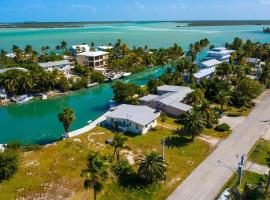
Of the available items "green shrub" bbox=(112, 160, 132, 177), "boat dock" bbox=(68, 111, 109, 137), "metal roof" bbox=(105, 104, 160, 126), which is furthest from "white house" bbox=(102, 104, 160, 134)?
"green shrub" bbox=(112, 160, 132, 177)

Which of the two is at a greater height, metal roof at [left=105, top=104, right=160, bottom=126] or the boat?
metal roof at [left=105, top=104, right=160, bottom=126]

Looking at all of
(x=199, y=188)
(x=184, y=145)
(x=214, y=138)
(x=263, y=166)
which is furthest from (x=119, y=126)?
(x=263, y=166)

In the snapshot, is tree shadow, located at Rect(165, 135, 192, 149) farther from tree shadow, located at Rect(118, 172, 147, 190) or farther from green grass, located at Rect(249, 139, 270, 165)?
tree shadow, located at Rect(118, 172, 147, 190)

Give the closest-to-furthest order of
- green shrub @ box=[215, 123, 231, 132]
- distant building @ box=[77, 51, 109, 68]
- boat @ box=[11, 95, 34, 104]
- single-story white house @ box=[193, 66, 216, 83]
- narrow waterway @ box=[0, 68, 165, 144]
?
green shrub @ box=[215, 123, 231, 132] → narrow waterway @ box=[0, 68, 165, 144] → boat @ box=[11, 95, 34, 104] → single-story white house @ box=[193, 66, 216, 83] → distant building @ box=[77, 51, 109, 68]

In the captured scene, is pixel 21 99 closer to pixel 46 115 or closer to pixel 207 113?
pixel 46 115

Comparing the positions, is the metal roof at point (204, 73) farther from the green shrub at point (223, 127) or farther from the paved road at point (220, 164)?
the green shrub at point (223, 127)

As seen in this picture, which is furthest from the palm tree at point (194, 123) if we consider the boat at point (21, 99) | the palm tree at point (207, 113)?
the boat at point (21, 99)

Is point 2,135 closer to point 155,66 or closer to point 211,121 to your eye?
point 211,121

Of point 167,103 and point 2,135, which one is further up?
point 167,103
